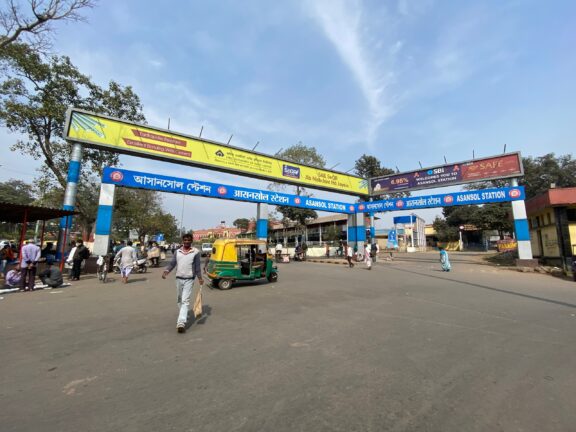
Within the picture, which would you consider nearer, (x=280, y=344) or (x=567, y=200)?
(x=280, y=344)

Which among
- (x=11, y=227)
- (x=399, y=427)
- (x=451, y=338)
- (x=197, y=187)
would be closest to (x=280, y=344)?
(x=399, y=427)

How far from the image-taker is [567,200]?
14.2 meters

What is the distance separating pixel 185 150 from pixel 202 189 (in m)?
2.71

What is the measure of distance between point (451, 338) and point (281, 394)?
327 centimetres

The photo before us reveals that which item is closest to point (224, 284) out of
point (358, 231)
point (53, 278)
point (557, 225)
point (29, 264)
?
point (53, 278)

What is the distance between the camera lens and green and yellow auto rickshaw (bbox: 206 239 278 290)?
988cm

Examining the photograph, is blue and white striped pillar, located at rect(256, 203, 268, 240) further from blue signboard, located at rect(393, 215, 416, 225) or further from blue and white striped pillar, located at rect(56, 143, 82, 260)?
blue signboard, located at rect(393, 215, 416, 225)

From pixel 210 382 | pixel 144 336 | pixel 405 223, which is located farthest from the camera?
pixel 405 223

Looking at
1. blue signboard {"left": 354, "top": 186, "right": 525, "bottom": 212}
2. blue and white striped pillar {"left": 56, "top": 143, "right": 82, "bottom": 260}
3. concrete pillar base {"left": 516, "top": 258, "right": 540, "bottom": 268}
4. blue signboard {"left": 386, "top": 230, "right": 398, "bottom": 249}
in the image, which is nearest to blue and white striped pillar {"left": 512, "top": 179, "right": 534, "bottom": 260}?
concrete pillar base {"left": 516, "top": 258, "right": 540, "bottom": 268}

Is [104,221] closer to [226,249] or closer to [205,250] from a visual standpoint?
[226,249]

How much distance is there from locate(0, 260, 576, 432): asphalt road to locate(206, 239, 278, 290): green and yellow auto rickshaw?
2956 mm

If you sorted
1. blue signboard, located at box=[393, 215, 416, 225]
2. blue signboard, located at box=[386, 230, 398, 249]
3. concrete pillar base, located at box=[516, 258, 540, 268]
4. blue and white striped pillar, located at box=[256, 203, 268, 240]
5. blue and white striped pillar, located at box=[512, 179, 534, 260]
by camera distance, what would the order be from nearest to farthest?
concrete pillar base, located at box=[516, 258, 540, 268] → blue and white striped pillar, located at box=[512, 179, 534, 260] → blue and white striped pillar, located at box=[256, 203, 268, 240] → blue signboard, located at box=[386, 230, 398, 249] → blue signboard, located at box=[393, 215, 416, 225]

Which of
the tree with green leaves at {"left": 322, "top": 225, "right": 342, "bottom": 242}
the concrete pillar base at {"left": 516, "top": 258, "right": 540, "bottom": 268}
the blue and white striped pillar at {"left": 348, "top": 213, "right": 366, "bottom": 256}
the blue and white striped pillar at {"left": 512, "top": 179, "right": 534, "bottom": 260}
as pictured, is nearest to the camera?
the concrete pillar base at {"left": 516, "top": 258, "right": 540, "bottom": 268}

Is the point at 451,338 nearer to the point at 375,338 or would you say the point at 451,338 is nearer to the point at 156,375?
the point at 375,338
